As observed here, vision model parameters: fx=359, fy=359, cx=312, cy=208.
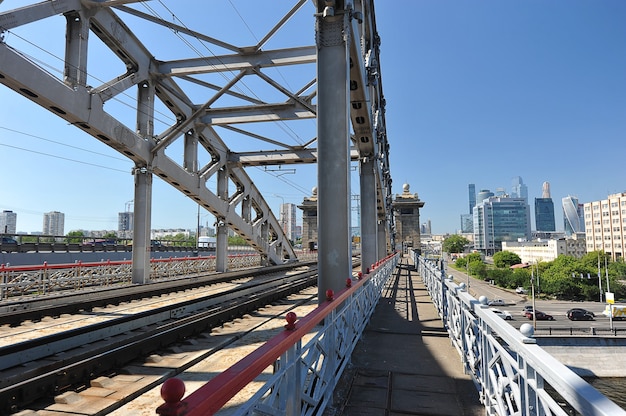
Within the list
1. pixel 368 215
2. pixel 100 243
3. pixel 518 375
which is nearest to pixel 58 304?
pixel 368 215

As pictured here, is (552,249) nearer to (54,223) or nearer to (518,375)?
(518,375)

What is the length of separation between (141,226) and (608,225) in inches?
4926

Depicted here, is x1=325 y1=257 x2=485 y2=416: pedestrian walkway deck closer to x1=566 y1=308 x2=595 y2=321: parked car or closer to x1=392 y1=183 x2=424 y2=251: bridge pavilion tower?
x1=566 y1=308 x2=595 y2=321: parked car

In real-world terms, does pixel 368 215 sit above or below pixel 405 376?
above

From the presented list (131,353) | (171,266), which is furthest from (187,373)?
(171,266)

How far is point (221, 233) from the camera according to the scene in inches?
918

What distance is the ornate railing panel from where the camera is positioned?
62.3 inches

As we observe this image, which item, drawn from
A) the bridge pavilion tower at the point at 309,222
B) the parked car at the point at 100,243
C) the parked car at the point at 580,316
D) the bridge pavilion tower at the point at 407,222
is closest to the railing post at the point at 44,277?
the parked car at the point at 100,243

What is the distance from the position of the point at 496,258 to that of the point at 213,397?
113 meters

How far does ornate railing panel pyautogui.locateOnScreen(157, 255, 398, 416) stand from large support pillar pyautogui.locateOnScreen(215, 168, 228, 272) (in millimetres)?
18876

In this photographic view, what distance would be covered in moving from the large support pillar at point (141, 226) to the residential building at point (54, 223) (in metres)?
141

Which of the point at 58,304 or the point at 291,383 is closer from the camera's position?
the point at 291,383

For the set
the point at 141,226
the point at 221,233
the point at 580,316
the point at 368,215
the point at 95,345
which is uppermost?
the point at 368,215

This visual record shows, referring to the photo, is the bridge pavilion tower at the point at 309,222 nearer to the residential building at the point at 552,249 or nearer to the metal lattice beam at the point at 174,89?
the metal lattice beam at the point at 174,89
